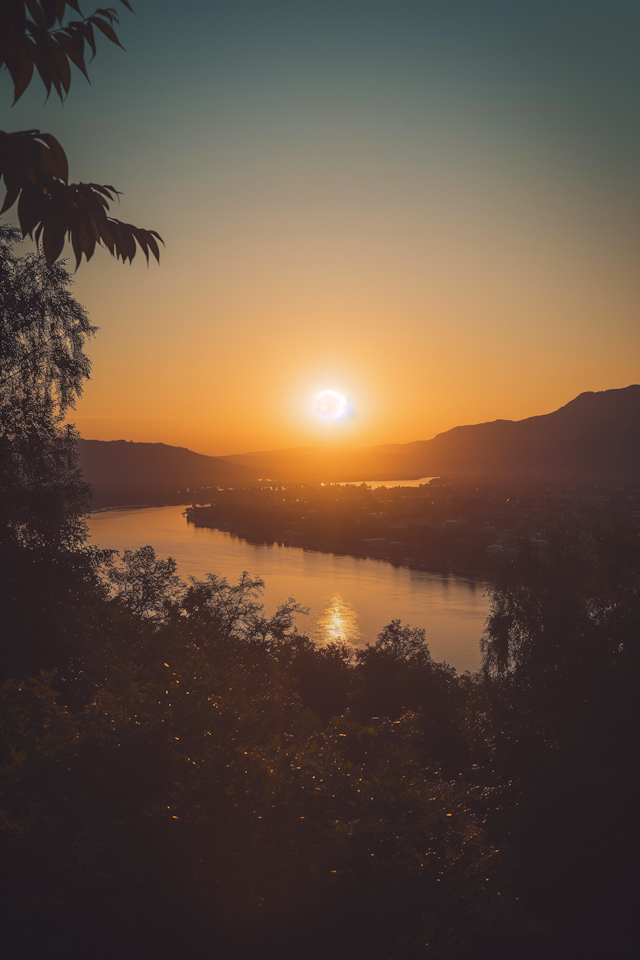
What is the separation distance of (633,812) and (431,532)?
154 feet

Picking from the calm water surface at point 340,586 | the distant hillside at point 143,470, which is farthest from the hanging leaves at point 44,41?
the distant hillside at point 143,470

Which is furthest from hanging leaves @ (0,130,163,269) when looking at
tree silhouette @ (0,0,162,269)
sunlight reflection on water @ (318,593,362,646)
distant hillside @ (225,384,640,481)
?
distant hillside @ (225,384,640,481)

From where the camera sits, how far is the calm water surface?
25.2m

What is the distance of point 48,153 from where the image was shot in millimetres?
1441

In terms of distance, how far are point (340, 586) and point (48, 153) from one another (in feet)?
115

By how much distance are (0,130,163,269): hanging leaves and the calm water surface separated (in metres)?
21.2

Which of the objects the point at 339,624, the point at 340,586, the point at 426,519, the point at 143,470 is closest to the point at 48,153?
the point at 339,624

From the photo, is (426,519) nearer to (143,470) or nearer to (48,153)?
(48,153)

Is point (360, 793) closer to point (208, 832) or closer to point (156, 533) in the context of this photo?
point (208, 832)

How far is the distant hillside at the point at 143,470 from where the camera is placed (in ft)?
312

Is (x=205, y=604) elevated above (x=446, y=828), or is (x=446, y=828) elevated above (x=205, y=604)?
(x=446, y=828)

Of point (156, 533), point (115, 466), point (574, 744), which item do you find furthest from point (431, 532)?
point (115, 466)

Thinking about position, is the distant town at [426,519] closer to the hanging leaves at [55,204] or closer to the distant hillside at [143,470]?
the distant hillside at [143,470]

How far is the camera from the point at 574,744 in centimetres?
705
